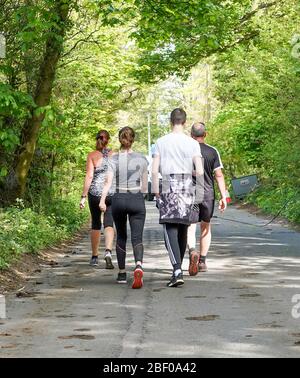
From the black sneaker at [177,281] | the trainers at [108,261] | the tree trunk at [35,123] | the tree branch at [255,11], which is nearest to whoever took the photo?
the black sneaker at [177,281]

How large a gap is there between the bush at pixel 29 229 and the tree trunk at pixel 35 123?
45 cm

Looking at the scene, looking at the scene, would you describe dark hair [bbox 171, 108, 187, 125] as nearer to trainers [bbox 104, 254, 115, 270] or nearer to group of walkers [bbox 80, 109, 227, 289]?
group of walkers [bbox 80, 109, 227, 289]

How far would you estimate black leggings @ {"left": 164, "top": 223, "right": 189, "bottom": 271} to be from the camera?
401 inches

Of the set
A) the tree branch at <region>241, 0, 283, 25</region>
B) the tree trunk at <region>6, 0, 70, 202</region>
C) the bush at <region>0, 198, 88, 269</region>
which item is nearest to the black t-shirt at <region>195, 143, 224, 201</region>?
the bush at <region>0, 198, 88, 269</region>

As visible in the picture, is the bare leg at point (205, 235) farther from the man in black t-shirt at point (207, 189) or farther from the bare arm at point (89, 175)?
the bare arm at point (89, 175)

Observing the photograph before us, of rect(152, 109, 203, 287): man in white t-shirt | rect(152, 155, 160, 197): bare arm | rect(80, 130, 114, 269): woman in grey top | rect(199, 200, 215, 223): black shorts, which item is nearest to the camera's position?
rect(152, 155, 160, 197): bare arm

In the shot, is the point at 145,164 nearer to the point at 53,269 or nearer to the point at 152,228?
the point at 53,269

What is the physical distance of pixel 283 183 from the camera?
78.4ft

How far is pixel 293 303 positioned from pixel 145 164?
9.48 ft

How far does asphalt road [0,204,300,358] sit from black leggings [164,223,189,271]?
0.35 metres

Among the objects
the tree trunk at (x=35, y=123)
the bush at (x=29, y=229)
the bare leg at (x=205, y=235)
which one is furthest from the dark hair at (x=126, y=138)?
the tree trunk at (x=35, y=123)

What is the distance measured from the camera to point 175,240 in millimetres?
10336

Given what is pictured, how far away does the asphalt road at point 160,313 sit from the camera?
6527 mm
